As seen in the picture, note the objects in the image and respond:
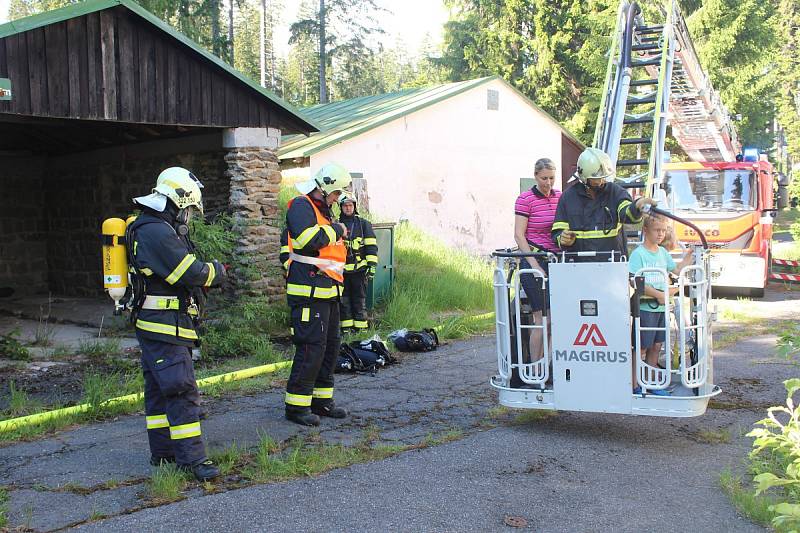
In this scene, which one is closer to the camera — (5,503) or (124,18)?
(5,503)

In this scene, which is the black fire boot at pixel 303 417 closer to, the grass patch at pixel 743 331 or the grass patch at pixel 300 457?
the grass patch at pixel 300 457

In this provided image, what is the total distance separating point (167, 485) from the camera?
4.42 meters

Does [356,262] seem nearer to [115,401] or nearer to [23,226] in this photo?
[115,401]

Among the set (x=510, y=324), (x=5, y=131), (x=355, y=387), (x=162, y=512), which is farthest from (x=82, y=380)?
(x=5, y=131)

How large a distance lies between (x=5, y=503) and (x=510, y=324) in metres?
3.44

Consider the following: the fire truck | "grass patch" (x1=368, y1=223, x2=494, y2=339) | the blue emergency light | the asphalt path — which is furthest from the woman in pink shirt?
the blue emergency light

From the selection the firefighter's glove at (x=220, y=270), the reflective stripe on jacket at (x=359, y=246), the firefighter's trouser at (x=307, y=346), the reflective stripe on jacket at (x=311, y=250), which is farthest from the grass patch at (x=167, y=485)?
the reflective stripe on jacket at (x=359, y=246)

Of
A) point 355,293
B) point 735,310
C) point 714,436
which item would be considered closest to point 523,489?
point 714,436

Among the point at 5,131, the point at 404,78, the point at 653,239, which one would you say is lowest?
the point at 653,239

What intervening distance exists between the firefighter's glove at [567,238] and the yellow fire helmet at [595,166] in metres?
0.41

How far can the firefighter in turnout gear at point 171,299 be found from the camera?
4.62 m

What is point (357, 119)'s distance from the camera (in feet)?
57.0

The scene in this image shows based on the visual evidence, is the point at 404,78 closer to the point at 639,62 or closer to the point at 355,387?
the point at 639,62

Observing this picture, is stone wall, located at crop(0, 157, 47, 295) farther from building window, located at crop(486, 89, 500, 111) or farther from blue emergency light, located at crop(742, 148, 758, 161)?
blue emergency light, located at crop(742, 148, 758, 161)
